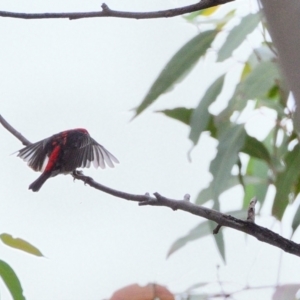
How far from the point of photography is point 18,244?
3.15ft

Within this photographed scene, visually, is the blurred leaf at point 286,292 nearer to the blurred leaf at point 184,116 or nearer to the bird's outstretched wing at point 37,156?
the blurred leaf at point 184,116

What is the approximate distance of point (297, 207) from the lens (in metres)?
1.08

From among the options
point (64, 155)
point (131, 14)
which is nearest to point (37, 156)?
point (64, 155)

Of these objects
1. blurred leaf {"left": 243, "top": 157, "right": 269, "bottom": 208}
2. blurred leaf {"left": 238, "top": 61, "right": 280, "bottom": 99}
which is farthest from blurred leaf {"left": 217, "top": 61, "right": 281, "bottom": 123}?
blurred leaf {"left": 243, "top": 157, "right": 269, "bottom": 208}

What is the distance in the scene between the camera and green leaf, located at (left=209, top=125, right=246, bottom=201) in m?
1.08

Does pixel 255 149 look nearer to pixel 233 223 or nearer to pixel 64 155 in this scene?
pixel 64 155

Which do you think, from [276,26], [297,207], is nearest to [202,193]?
[297,207]

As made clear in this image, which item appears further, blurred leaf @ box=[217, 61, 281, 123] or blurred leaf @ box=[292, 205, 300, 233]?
blurred leaf @ box=[217, 61, 281, 123]

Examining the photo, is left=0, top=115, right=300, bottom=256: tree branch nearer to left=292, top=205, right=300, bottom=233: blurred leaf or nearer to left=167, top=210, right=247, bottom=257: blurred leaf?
left=292, top=205, right=300, bottom=233: blurred leaf

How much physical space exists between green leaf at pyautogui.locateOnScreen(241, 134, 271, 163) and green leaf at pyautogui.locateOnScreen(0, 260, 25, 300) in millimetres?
541

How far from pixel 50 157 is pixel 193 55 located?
0.39 m

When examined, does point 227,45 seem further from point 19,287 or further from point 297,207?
point 19,287

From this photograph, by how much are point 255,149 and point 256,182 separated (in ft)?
0.73

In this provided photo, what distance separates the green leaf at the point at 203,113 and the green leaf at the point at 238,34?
3.4 inches
